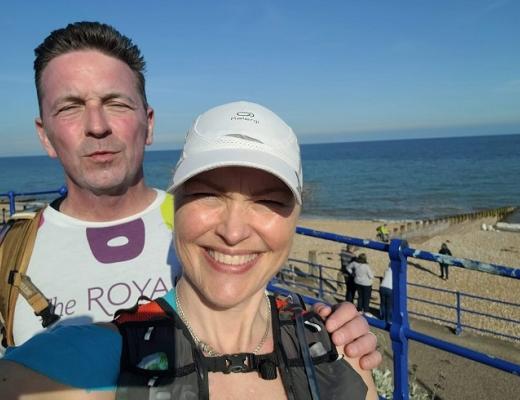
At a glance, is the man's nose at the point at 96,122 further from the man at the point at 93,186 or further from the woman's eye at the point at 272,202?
the woman's eye at the point at 272,202

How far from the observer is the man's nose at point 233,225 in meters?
1.48

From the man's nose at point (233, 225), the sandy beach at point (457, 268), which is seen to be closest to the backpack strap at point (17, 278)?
the man's nose at point (233, 225)

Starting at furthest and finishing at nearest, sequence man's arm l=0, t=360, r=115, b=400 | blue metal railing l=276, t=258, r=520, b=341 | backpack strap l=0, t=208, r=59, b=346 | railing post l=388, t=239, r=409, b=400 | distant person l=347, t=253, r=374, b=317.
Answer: distant person l=347, t=253, r=374, b=317
blue metal railing l=276, t=258, r=520, b=341
railing post l=388, t=239, r=409, b=400
backpack strap l=0, t=208, r=59, b=346
man's arm l=0, t=360, r=115, b=400

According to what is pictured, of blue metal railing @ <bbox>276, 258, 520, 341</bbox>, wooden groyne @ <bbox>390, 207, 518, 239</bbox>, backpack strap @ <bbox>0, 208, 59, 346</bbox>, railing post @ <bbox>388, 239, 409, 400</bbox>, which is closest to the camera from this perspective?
backpack strap @ <bbox>0, 208, 59, 346</bbox>

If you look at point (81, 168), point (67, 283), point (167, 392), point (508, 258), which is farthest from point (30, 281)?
point (508, 258)

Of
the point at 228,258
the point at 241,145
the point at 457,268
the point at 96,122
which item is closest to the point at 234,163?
the point at 241,145

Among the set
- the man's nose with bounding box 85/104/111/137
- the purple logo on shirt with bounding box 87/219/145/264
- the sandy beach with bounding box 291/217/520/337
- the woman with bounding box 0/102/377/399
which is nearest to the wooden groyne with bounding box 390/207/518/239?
the sandy beach with bounding box 291/217/520/337

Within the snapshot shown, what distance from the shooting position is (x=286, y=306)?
1810 mm

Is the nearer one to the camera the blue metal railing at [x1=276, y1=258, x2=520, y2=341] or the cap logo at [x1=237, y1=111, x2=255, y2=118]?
the cap logo at [x1=237, y1=111, x2=255, y2=118]

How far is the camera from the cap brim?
4.55ft

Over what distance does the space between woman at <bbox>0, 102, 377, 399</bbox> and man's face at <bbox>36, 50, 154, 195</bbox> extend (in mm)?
852

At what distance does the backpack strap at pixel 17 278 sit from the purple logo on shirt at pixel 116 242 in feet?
1.01

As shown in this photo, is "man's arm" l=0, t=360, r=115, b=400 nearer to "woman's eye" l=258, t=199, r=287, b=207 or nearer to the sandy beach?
"woman's eye" l=258, t=199, r=287, b=207

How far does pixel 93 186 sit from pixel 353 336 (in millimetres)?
1498
